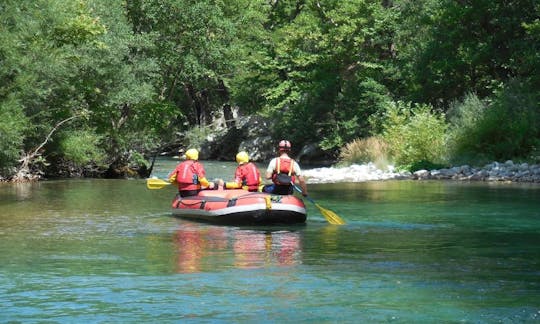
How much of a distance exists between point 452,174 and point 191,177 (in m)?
14.4

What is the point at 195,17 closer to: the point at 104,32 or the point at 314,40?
the point at 104,32

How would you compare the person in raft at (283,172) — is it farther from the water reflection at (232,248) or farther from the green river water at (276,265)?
the water reflection at (232,248)

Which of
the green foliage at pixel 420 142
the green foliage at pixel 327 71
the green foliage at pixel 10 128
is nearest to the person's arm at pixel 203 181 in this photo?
the green foliage at pixel 10 128

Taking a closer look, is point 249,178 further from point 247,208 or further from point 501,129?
point 501,129

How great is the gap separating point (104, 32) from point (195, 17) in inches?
282

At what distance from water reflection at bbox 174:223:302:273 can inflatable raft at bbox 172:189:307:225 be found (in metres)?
0.31

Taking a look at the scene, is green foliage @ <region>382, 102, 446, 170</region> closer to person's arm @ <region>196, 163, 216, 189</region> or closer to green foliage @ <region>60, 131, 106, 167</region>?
green foliage @ <region>60, 131, 106, 167</region>

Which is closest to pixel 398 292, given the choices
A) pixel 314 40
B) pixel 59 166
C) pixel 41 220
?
pixel 41 220

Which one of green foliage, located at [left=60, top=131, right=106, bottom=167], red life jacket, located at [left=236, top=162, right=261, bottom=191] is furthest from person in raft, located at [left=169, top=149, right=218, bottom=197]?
green foliage, located at [left=60, top=131, right=106, bottom=167]

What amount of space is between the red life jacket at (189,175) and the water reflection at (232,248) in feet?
3.45

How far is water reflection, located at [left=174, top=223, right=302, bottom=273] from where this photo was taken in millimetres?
12922

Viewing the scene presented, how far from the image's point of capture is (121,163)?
34344mm

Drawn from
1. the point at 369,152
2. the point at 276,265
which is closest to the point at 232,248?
the point at 276,265

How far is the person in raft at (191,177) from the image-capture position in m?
18.7
